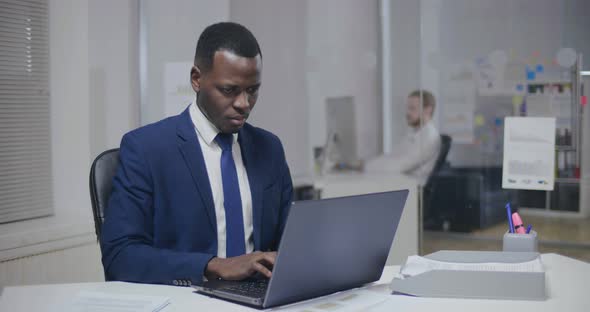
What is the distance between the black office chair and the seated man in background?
0.08 ft

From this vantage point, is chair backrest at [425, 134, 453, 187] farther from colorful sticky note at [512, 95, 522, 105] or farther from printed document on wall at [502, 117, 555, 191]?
printed document on wall at [502, 117, 555, 191]

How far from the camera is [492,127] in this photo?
4152 millimetres

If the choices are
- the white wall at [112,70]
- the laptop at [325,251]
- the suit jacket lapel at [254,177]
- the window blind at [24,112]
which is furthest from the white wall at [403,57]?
the laptop at [325,251]

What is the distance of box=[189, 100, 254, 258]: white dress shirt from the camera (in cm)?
204

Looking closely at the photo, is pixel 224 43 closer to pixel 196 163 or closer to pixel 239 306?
pixel 196 163

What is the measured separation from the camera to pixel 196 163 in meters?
2.01

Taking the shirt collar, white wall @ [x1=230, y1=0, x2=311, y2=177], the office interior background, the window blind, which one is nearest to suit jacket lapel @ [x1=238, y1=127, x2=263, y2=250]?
the shirt collar

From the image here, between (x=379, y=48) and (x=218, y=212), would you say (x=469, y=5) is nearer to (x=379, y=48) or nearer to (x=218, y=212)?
(x=379, y=48)

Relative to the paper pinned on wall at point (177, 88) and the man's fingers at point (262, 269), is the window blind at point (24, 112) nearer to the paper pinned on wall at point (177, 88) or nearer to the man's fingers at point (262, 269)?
the paper pinned on wall at point (177, 88)

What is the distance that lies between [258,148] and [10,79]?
5.17ft

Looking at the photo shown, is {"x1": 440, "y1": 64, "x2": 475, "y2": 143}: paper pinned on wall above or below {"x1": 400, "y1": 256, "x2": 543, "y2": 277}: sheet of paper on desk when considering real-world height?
above

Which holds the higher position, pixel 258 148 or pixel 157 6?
pixel 157 6

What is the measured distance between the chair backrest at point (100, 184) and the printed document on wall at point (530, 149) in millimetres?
1465

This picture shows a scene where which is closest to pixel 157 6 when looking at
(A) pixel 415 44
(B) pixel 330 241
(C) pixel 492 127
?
(A) pixel 415 44
